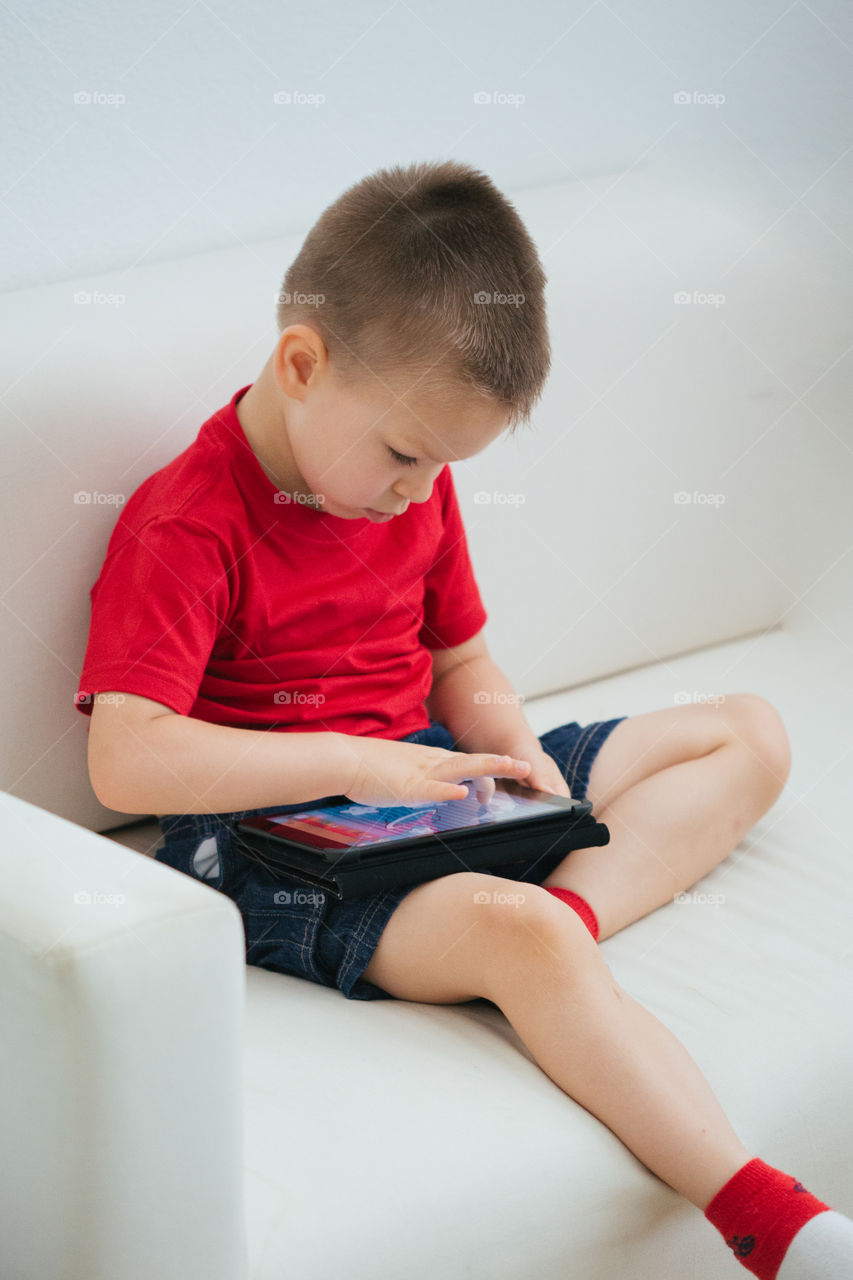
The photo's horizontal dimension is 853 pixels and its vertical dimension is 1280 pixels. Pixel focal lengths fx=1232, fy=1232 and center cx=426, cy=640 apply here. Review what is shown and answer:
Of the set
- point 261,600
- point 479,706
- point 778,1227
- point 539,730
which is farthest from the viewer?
point 539,730

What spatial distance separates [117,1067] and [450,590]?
2.33 ft

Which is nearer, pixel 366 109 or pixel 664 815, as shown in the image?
pixel 664 815

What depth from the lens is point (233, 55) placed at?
4.23ft

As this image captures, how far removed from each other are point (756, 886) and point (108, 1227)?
0.70 meters

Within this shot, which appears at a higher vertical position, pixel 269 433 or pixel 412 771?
pixel 269 433

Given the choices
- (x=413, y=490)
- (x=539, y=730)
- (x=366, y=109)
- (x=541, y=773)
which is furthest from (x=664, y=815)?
(x=366, y=109)

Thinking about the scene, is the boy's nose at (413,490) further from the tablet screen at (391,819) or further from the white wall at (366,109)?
the white wall at (366,109)

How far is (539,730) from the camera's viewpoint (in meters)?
1.36

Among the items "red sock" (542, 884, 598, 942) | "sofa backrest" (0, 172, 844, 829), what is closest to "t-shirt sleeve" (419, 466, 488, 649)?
"sofa backrest" (0, 172, 844, 829)

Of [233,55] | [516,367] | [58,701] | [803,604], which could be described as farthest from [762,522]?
[58,701]

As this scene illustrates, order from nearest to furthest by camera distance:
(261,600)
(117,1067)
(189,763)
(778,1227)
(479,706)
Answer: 1. (117,1067)
2. (778,1227)
3. (189,763)
4. (261,600)
5. (479,706)

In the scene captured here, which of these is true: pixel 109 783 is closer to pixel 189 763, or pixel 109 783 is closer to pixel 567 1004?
pixel 189 763

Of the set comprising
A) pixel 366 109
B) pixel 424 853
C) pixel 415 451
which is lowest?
pixel 424 853

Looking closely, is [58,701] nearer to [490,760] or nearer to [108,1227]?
[490,760]
